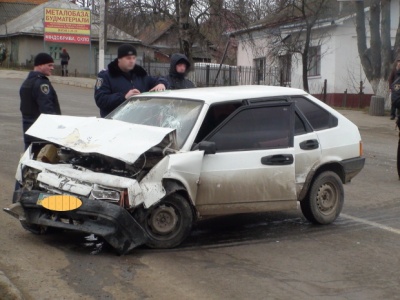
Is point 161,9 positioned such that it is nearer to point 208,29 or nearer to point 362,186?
point 208,29

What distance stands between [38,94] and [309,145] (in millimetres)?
3083

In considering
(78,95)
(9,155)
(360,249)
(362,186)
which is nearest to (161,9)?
(78,95)

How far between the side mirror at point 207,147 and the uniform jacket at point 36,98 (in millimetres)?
2176

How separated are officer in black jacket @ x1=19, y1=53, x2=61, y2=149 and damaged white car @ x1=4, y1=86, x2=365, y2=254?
0.69m

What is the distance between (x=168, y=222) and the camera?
7129mm

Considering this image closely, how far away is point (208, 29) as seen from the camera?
35.7m

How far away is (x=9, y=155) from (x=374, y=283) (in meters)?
8.32

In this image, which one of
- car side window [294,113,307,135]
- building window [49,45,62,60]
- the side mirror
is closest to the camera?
the side mirror

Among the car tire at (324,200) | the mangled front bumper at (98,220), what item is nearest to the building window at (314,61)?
the car tire at (324,200)

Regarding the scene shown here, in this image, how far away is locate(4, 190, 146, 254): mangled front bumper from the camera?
6.64 m

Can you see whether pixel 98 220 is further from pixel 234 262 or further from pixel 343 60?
pixel 343 60

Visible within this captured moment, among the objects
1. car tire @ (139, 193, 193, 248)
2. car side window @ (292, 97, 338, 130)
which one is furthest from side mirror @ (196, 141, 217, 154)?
car side window @ (292, 97, 338, 130)

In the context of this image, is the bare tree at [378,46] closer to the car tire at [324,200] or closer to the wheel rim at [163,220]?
the car tire at [324,200]

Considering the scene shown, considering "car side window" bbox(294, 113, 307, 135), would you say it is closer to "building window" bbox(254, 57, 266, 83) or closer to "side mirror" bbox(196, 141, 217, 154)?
"side mirror" bbox(196, 141, 217, 154)
